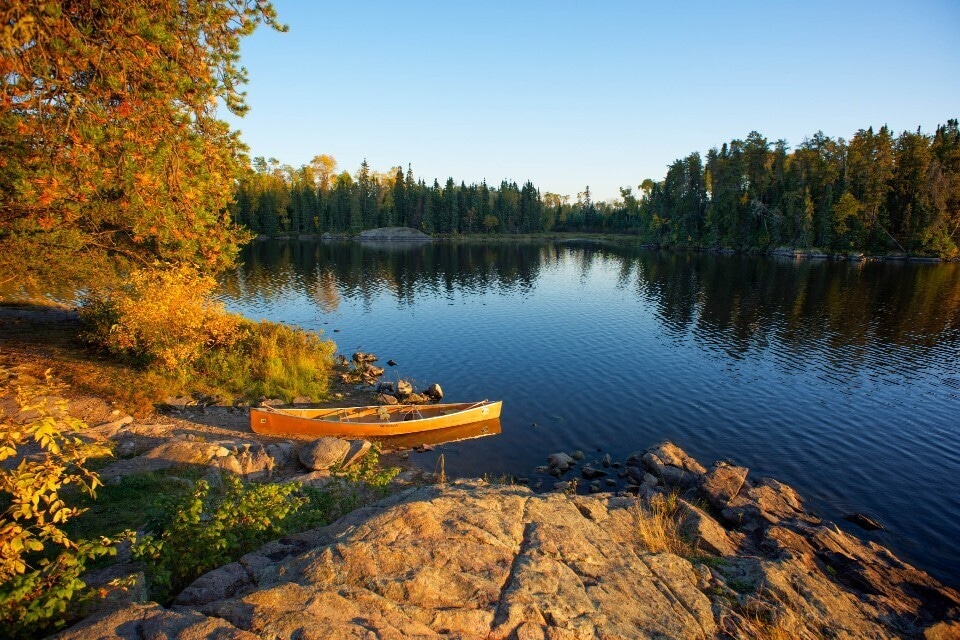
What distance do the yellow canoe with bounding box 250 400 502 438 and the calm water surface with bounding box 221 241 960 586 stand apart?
51.2 inches

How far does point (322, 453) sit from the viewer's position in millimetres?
16438

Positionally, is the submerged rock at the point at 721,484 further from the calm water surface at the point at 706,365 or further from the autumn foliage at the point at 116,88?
the autumn foliage at the point at 116,88

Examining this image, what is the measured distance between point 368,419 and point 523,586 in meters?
14.7

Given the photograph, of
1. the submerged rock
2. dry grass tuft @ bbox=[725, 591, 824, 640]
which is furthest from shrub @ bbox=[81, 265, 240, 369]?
dry grass tuft @ bbox=[725, 591, 824, 640]

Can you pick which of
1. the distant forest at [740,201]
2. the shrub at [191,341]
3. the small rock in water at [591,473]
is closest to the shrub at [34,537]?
the small rock in water at [591,473]

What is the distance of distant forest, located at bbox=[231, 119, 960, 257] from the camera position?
3541 inches

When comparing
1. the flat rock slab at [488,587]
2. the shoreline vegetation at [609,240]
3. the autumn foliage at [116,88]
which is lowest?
the flat rock slab at [488,587]

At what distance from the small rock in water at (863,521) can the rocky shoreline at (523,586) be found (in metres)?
2.90

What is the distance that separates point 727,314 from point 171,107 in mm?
46881

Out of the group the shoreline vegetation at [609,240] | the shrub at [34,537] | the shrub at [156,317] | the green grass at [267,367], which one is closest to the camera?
the shrub at [34,537]

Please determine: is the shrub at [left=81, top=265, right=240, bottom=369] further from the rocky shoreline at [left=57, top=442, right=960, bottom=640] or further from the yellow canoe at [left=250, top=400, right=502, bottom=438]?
the rocky shoreline at [left=57, top=442, right=960, bottom=640]

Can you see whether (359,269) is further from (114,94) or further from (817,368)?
(114,94)

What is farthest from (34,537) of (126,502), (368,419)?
(368,419)

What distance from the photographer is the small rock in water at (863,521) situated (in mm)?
15266
